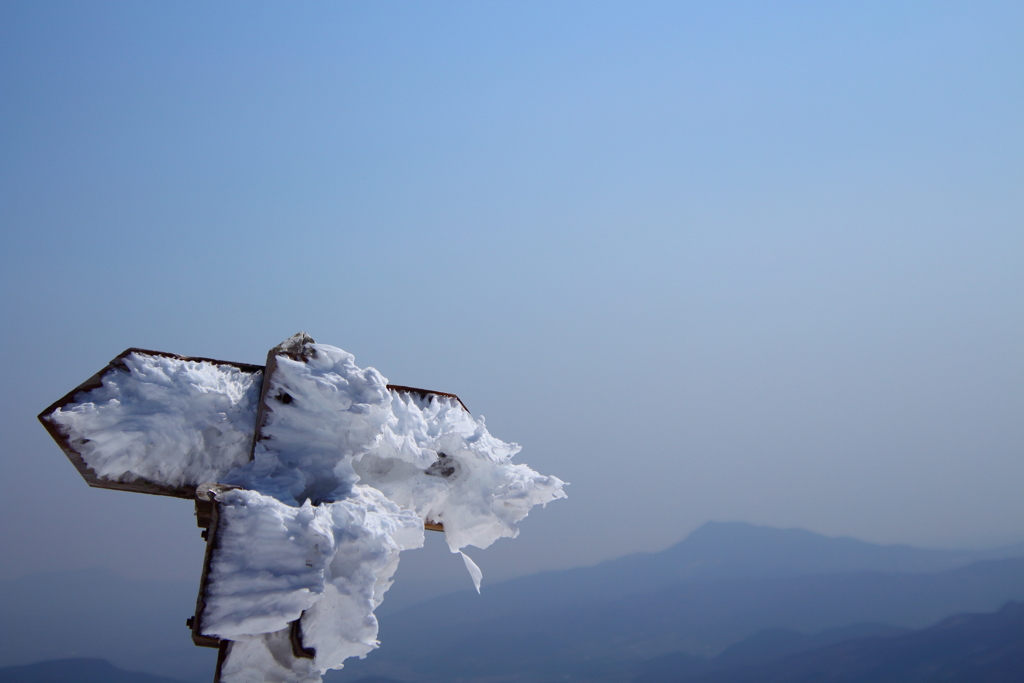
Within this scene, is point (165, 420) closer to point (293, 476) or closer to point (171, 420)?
point (171, 420)

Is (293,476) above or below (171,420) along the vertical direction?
below

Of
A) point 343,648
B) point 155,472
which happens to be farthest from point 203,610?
point 155,472

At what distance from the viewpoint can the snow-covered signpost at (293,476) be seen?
172cm

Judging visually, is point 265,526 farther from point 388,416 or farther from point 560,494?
point 560,494

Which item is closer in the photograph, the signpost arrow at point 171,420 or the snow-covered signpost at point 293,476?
the snow-covered signpost at point 293,476

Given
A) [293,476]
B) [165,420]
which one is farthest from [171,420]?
[293,476]

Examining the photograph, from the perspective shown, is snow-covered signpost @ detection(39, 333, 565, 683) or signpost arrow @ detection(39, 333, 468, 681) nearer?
snow-covered signpost @ detection(39, 333, 565, 683)

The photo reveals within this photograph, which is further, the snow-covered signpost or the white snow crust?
the white snow crust

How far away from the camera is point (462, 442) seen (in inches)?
93.7

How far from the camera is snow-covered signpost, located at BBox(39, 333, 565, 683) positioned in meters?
1.72

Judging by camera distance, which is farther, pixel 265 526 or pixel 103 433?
pixel 103 433

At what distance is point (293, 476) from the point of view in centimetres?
200

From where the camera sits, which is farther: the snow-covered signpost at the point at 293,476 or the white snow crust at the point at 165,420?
the white snow crust at the point at 165,420

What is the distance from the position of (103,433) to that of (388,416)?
74 centimetres
